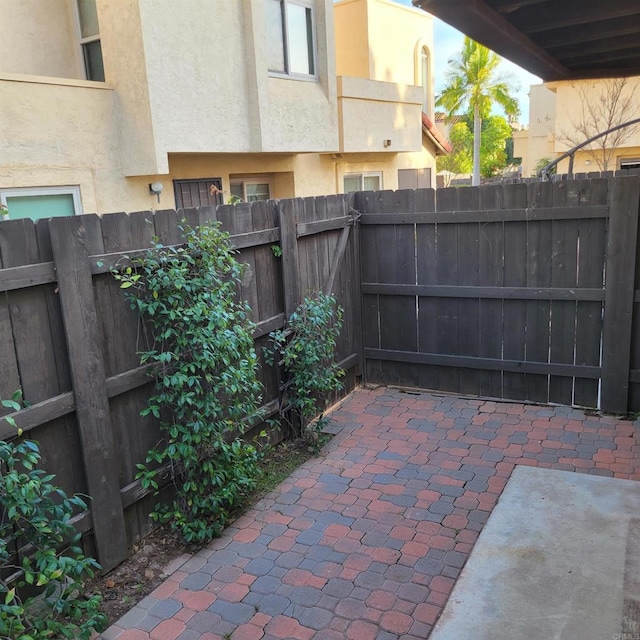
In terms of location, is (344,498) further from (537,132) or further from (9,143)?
(537,132)

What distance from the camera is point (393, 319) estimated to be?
21.2ft

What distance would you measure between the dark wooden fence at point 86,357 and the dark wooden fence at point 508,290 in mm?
2565

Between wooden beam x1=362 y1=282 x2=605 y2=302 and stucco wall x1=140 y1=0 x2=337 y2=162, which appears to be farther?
stucco wall x1=140 y1=0 x2=337 y2=162

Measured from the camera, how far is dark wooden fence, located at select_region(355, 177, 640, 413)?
5.32 m

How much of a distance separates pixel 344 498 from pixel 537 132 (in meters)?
29.4

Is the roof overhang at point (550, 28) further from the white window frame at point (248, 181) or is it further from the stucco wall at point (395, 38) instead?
the stucco wall at point (395, 38)

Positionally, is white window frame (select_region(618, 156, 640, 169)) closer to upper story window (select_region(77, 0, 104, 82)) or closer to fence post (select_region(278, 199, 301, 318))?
upper story window (select_region(77, 0, 104, 82))

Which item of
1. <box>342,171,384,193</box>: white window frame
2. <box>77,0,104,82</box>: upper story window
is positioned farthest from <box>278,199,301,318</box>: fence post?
<box>342,171,384,193</box>: white window frame

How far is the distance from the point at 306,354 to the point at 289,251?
35.5 inches

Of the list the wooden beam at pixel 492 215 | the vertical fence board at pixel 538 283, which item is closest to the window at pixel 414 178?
the wooden beam at pixel 492 215

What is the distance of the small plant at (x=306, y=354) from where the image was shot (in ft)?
16.3

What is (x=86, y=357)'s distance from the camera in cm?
319

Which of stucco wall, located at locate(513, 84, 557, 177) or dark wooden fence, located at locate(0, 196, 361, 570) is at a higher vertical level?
stucco wall, located at locate(513, 84, 557, 177)

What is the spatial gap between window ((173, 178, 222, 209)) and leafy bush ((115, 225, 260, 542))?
525cm
